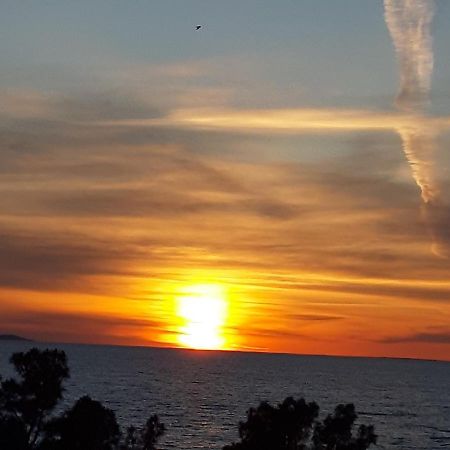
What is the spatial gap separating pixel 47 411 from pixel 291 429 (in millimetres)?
18724

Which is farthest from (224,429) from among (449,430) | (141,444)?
(141,444)

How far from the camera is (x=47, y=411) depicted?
7150cm

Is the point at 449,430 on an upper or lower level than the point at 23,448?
upper

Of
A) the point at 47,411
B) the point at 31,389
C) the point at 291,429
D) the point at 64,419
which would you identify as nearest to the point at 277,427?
the point at 291,429

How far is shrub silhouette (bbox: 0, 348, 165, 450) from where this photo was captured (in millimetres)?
68000

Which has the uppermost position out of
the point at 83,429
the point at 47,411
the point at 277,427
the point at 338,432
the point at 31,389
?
the point at 338,432

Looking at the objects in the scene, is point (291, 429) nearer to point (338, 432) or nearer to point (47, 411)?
point (338, 432)

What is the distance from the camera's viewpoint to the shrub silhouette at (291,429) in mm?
70438

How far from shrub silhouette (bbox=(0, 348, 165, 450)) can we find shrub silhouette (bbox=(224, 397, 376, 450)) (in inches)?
410

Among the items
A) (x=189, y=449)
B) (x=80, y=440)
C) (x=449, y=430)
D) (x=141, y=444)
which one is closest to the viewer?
(x=80, y=440)

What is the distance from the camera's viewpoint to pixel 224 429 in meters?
175

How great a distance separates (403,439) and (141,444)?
335 feet

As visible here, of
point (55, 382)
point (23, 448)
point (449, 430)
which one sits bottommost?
point (23, 448)

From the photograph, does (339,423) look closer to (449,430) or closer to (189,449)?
(189,449)
